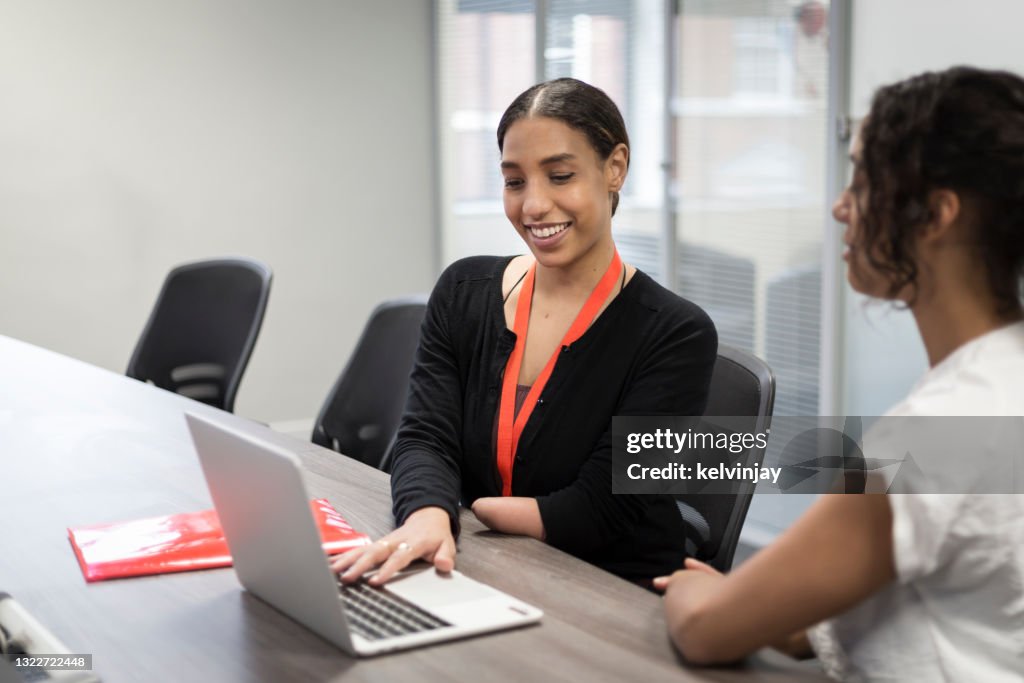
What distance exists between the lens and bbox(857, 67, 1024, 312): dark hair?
45.7 inches

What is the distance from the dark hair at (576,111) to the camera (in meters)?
1.96

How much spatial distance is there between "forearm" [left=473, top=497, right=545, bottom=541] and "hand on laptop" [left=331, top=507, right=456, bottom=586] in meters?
0.08

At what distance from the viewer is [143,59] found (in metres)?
4.95

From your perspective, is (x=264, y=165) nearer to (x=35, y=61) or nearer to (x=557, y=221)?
(x=35, y=61)

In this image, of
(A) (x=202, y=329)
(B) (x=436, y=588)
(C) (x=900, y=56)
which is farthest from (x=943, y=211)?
(A) (x=202, y=329)

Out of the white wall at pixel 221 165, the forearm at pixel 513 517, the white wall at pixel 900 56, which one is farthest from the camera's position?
the white wall at pixel 221 165

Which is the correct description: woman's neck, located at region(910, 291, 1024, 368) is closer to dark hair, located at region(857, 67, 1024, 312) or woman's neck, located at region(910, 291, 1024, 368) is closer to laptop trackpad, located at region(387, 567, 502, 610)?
dark hair, located at region(857, 67, 1024, 312)

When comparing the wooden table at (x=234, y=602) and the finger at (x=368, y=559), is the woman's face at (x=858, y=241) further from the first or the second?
the finger at (x=368, y=559)

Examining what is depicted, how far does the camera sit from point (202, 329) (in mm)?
3561

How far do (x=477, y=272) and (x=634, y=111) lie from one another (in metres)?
2.51

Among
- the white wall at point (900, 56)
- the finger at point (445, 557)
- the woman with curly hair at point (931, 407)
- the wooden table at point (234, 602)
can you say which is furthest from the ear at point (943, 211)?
the white wall at point (900, 56)

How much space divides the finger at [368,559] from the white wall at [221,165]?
379 centimetres

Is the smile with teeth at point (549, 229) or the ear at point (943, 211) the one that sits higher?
the ear at point (943, 211)

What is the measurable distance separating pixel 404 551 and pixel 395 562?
0.03 m
